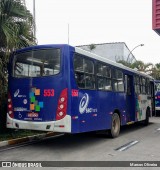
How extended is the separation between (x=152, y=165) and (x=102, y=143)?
326cm

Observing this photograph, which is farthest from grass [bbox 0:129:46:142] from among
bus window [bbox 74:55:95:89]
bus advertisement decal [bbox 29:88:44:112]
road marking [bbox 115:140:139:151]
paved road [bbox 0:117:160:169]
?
road marking [bbox 115:140:139:151]

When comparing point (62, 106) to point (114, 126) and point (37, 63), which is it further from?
point (114, 126)

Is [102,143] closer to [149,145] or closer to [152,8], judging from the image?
[149,145]

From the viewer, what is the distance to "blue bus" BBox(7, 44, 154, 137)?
8531 millimetres

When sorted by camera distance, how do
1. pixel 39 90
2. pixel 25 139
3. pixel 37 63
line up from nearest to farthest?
pixel 39 90 → pixel 37 63 → pixel 25 139

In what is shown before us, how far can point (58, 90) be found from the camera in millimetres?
8586

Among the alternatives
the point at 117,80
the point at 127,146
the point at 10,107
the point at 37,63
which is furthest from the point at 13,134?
the point at 117,80

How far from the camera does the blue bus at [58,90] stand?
8.53 metres

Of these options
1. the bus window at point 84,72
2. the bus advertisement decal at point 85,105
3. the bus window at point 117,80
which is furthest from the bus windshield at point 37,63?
the bus window at point 117,80

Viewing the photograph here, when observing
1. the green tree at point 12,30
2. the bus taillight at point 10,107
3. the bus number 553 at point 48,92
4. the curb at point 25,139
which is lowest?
the curb at point 25,139

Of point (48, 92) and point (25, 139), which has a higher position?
point (48, 92)

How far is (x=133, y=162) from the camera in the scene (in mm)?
7367

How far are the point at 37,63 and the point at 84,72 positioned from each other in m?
1.46

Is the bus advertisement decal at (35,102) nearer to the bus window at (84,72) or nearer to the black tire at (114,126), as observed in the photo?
the bus window at (84,72)
